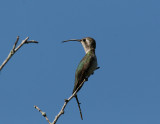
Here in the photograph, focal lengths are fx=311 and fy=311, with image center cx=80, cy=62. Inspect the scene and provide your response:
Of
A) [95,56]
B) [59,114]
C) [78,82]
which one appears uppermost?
[95,56]

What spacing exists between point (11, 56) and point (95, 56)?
6.15 metres

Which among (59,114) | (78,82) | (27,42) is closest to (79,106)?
(78,82)

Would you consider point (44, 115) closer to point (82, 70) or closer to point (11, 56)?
point (11, 56)

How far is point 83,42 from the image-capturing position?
985 centimetres

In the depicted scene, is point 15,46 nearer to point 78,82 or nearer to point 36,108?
point 36,108

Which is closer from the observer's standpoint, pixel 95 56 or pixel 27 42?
pixel 27 42

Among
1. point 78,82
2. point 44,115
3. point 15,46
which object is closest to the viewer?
point 15,46

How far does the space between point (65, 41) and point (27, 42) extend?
676 cm

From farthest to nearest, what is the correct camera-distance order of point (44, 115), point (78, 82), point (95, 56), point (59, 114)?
point (95, 56)
point (78, 82)
point (44, 115)
point (59, 114)

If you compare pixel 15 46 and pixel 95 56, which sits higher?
pixel 95 56

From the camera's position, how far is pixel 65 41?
32.4 feet

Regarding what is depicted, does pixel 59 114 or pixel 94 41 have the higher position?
pixel 94 41

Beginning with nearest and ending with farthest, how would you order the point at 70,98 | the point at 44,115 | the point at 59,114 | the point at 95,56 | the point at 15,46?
1. the point at 15,46
2. the point at 59,114
3. the point at 44,115
4. the point at 70,98
5. the point at 95,56

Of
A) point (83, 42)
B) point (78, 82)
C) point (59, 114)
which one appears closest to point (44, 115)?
point (59, 114)
